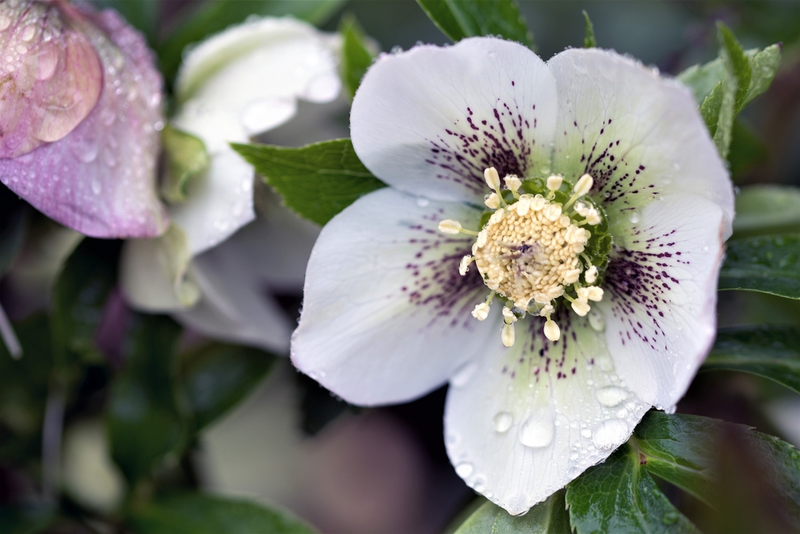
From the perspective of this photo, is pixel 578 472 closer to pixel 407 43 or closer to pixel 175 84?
pixel 175 84

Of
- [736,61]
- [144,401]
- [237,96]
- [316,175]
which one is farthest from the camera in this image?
[144,401]

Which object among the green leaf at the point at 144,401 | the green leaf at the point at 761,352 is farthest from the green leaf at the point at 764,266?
the green leaf at the point at 144,401

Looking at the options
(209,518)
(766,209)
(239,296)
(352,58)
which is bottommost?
(209,518)

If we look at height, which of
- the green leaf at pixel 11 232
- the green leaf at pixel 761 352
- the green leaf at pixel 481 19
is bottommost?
the green leaf at pixel 11 232

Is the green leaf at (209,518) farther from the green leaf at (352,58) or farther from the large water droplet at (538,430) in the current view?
the green leaf at (352,58)

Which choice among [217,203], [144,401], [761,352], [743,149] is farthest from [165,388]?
[743,149]

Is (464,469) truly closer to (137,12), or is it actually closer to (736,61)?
(736,61)

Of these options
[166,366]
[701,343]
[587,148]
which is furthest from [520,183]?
[166,366]
